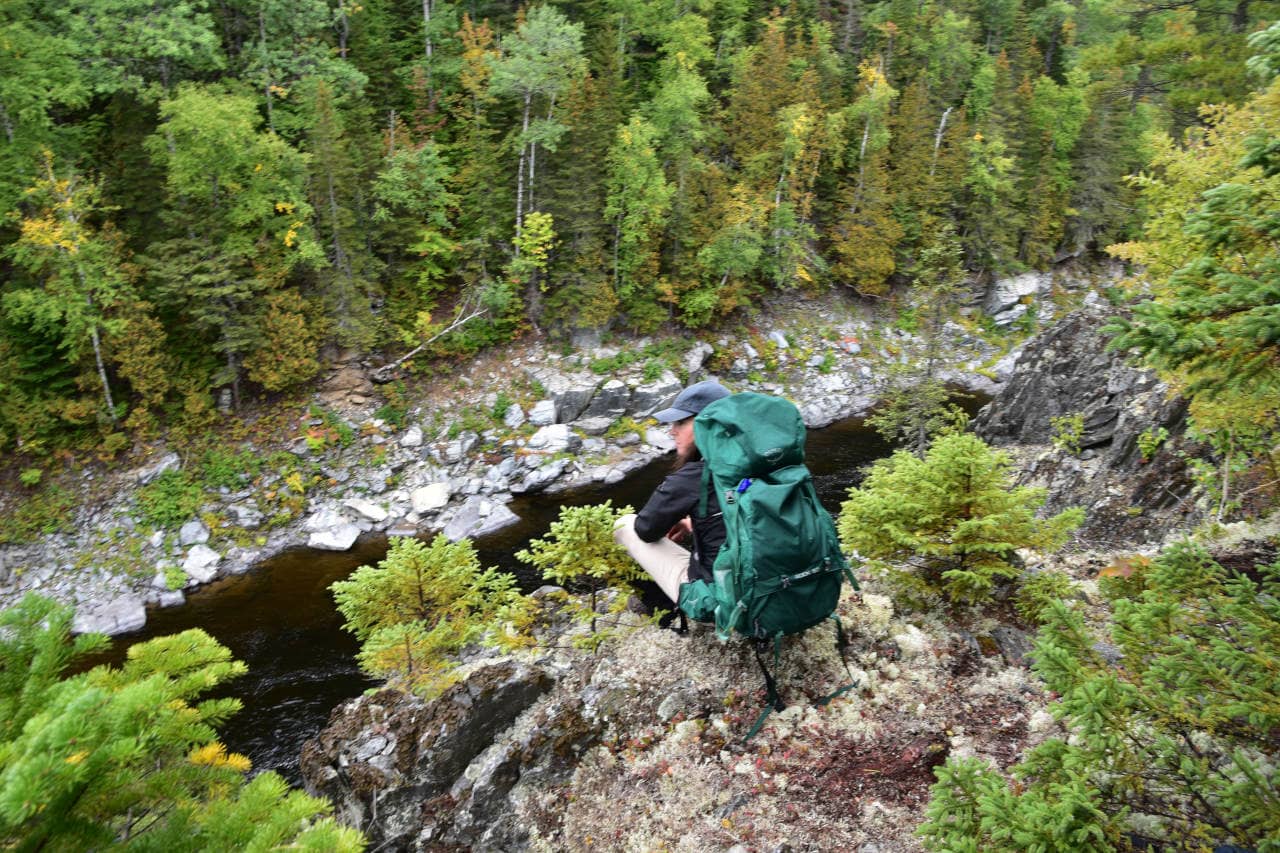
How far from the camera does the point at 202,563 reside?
611 inches

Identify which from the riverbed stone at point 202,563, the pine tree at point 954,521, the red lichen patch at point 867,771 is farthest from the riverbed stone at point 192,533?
the red lichen patch at point 867,771

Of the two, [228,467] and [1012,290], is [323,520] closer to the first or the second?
[228,467]

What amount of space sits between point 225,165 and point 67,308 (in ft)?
17.3

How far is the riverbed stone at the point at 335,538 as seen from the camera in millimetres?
16656

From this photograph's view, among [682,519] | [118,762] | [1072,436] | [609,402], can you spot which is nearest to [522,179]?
[609,402]

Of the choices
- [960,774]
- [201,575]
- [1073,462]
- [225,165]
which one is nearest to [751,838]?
[960,774]

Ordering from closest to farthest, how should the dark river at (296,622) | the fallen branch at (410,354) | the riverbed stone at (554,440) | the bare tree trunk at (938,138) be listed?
the dark river at (296,622)
the riverbed stone at (554,440)
the fallen branch at (410,354)
the bare tree trunk at (938,138)

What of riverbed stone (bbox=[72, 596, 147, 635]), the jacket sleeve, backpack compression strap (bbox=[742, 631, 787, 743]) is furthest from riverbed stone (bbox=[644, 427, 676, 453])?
backpack compression strap (bbox=[742, 631, 787, 743])

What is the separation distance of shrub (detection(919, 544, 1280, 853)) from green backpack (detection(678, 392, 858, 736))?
136 centimetres

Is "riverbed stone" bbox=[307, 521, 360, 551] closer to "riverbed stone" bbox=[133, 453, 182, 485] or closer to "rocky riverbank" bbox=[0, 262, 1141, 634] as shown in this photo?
"rocky riverbank" bbox=[0, 262, 1141, 634]

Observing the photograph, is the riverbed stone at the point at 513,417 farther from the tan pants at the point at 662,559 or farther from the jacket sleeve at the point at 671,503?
the jacket sleeve at the point at 671,503

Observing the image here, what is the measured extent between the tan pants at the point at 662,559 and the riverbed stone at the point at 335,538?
13372 mm

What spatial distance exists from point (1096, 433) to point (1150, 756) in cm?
1504

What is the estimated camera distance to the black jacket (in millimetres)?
4703
